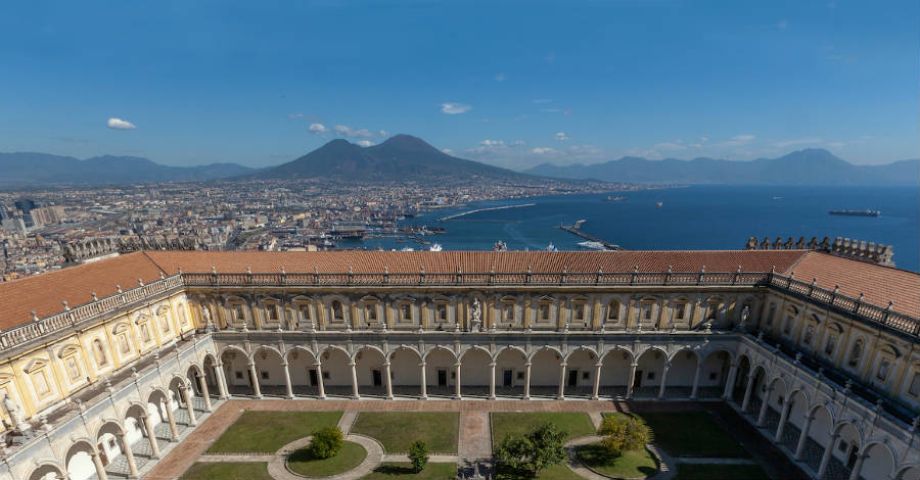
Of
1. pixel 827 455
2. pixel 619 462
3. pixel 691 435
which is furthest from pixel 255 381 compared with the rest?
pixel 827 455

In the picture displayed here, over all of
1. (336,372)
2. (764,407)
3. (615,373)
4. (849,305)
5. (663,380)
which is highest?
(849,305)

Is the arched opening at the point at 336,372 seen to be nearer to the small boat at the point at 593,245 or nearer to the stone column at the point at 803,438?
the stone column at the point at 803,438

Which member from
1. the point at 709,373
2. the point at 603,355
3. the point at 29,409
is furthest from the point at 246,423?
the point at 709,373

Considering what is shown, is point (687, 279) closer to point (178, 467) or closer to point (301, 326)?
point (301, 326)

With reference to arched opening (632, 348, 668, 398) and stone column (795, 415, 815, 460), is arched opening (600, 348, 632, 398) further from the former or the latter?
stone column (795, 415, 815, 460)

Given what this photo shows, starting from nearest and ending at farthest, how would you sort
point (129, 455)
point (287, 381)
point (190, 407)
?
point (129, 455)
point (190, 407)
point (287, 381)

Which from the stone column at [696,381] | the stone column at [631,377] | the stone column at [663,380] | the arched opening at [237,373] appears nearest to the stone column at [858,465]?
the stone column at [696,381]

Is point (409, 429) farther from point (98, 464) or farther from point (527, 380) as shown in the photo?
point (98, 464)
